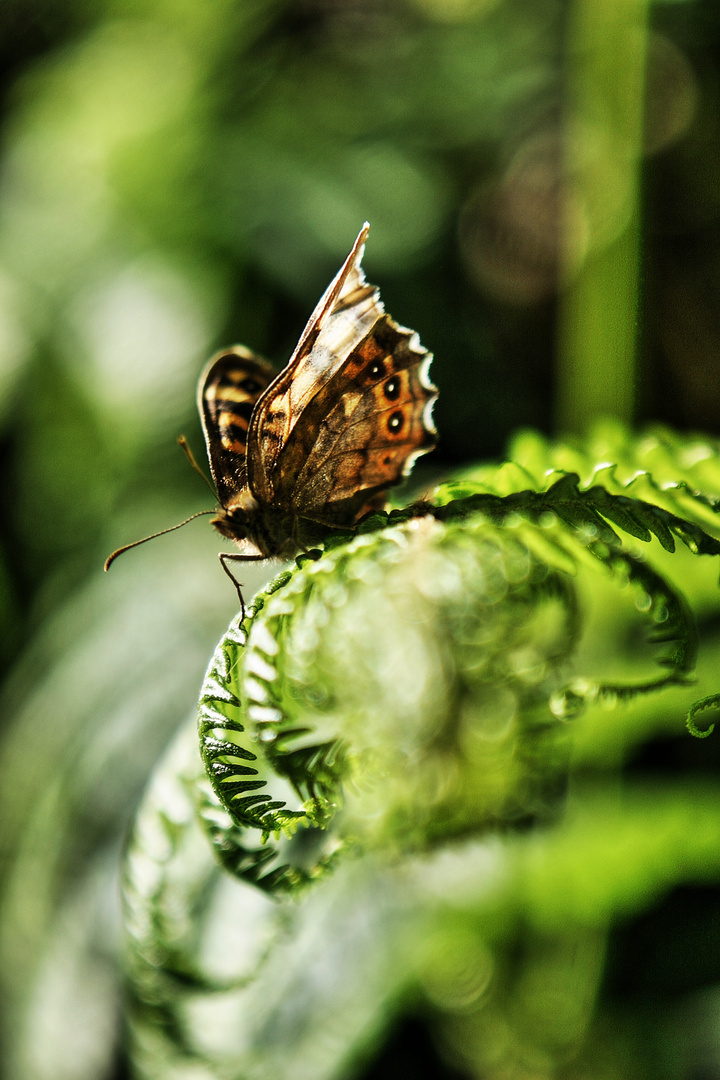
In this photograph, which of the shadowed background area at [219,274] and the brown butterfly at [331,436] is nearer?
the brown butterfly at [331,436]

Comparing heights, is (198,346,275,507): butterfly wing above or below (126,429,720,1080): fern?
above

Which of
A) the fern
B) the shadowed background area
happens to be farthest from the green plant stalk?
the fern

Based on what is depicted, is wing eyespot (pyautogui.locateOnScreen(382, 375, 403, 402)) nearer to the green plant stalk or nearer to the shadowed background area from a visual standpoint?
the shadowed background area

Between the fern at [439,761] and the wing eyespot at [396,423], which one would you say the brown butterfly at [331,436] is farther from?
the fern at [439,761]

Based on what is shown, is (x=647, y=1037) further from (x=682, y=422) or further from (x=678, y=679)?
(x=682, y=422)

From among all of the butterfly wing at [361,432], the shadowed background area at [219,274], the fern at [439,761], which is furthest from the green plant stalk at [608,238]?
the butterfly wing at [361,432]

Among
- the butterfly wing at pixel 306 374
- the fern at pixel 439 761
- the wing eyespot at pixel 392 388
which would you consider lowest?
the fern at pixel 439 761
